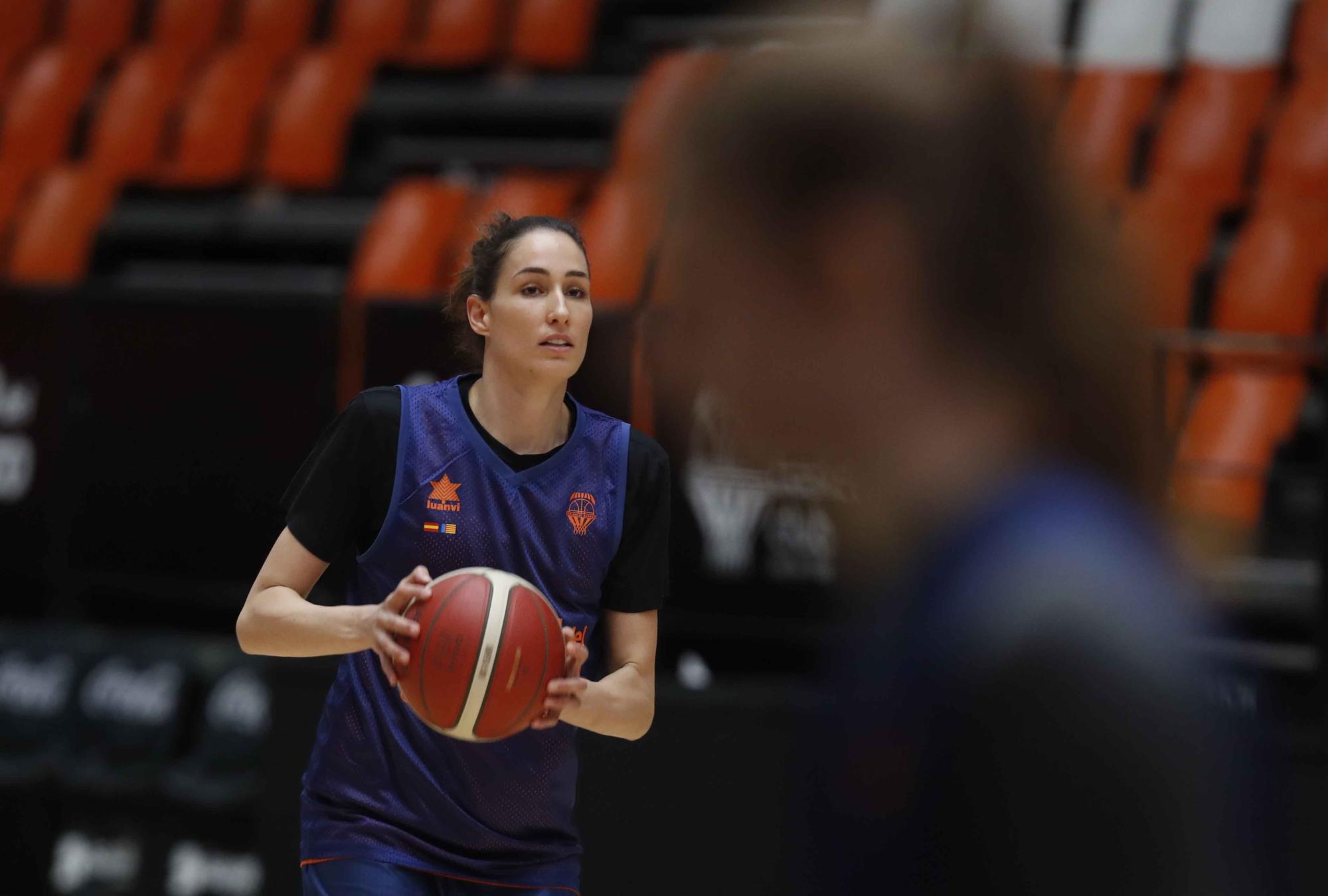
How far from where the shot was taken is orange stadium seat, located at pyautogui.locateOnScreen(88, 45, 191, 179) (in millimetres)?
8539

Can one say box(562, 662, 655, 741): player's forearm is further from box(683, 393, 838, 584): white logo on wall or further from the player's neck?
box(683, 393, 838, 584): white logo on wall

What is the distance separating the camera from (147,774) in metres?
6.07

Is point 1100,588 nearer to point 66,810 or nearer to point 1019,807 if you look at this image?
point 1019,807

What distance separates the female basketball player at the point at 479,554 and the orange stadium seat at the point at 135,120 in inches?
250

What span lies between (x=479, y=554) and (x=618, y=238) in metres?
3.96

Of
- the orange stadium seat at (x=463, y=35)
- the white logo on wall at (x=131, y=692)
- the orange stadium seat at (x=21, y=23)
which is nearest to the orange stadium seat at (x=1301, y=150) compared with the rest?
the orange stadium seat at (x=463, y=35)

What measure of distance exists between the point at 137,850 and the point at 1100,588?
495 cm

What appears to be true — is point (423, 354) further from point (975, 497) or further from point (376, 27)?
point (376, 27)

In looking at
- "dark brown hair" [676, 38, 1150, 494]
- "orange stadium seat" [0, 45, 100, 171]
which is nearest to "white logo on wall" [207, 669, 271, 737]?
"orange stadium seat" [0, 45, 100, 171]

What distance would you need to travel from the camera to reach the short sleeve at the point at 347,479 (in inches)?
99.3

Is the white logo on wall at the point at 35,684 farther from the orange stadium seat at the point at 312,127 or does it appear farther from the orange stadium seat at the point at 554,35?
the orange stadium seat at the point at 554,35

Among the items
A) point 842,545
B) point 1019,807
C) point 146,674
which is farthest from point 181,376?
point 1019,807

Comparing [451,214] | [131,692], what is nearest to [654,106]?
[451,214]

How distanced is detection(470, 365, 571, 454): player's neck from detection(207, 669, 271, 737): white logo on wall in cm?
348
